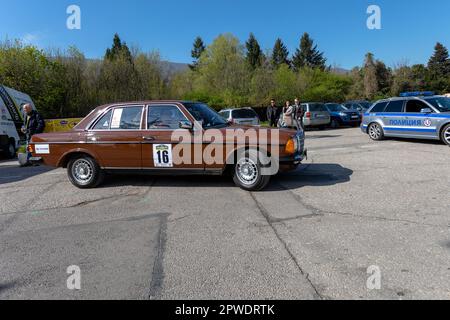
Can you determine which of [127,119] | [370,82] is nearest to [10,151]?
→ [127,119]

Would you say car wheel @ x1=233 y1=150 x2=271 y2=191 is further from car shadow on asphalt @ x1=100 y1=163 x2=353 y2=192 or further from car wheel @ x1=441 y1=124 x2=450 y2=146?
car wheel @ x1=441 y1=124 x2=450 y2=146

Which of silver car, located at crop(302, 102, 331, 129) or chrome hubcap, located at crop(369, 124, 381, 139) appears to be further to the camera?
silver car, located at crop(302, 102, 331, 129)

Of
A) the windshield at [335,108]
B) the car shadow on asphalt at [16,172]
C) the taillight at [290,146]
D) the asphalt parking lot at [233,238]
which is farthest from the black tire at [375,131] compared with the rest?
the car shadow on asphalt at [16,172]

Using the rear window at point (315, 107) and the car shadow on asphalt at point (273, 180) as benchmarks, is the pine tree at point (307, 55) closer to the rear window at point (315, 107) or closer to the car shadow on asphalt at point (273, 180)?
the rear window at point (315, 107)

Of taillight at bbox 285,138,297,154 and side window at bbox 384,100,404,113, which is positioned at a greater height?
side window at bbox 384,100,404,113

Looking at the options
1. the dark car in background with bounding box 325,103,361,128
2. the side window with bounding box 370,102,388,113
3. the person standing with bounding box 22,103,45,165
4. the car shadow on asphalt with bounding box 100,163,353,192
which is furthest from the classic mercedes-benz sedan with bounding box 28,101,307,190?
the dark car in background with bounding box 325,103,361,128

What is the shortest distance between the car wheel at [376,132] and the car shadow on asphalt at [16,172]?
11094mm

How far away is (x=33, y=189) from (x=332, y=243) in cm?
620

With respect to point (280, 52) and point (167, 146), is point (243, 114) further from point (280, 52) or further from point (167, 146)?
point (280, 52)

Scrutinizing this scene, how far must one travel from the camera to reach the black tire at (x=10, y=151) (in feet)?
41.0

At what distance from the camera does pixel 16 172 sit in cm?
913

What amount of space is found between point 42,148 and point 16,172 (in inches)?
128

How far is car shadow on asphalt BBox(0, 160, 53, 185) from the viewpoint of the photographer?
8.17 m

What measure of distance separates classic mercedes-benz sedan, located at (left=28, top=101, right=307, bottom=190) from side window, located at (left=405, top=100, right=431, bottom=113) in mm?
6647
